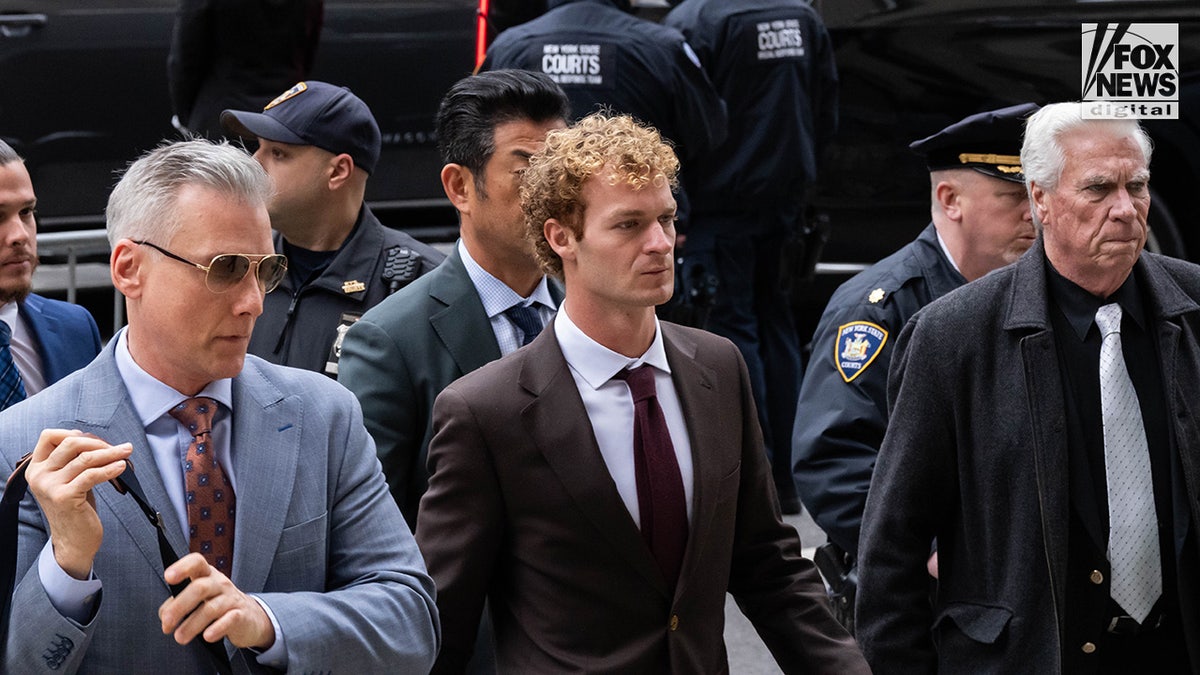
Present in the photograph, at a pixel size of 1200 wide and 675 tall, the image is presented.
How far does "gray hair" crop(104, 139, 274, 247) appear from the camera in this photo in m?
2.95

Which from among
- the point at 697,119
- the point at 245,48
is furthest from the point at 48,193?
the point at 697,119

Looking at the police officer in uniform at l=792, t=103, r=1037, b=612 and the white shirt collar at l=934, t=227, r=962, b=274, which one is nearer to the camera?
the police officer in uniform at l=792, t=103, r=1037, b=612

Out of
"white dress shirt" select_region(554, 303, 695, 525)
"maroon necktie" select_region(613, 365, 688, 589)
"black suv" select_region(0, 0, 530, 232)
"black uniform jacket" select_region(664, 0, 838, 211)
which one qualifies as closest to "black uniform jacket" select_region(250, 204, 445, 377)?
"white dress shirt" select_region(554, 303, 695, 525)

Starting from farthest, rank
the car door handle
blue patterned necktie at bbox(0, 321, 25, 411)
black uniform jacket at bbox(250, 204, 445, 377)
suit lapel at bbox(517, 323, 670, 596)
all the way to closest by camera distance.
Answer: the car door handle, black uniform jacket at bbox(250, 204, 445, 377), blue patterned necktie at bbox(0, 321, 25, 411), suit lapel at bbox(517, 323, 670, 596)

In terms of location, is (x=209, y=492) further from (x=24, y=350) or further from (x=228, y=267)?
(x=24, y=350)

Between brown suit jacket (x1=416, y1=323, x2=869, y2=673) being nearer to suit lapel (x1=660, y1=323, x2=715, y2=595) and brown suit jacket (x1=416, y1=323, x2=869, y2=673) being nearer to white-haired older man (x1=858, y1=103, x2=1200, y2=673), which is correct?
suit lapel (x1=660, y1=323, x2=715, y2=595)

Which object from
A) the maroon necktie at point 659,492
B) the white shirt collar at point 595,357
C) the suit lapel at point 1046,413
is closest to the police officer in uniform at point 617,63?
the suit lapel at point 1046,413

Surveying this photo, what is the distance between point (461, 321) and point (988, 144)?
163 centimetres

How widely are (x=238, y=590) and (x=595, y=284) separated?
1007 millimetres

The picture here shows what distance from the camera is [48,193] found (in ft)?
25.8

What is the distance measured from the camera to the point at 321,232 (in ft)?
16.2

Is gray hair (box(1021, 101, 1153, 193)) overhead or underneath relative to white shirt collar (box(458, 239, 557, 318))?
overhead

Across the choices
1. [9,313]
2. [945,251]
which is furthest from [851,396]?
[9,313]

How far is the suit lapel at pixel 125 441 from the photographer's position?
2.75 m
